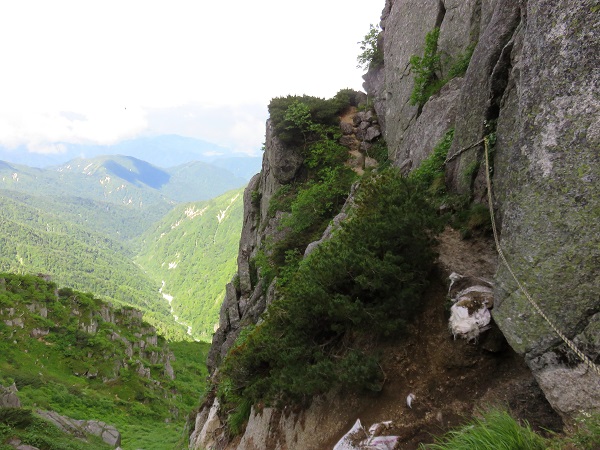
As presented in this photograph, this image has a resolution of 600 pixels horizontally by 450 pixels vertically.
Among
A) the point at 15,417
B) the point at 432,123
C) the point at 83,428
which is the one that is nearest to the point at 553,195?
the point at 432,123

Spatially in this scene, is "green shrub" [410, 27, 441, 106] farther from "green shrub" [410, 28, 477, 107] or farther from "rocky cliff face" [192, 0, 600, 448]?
"rocky cliff face" [192, 0, 600, 448]

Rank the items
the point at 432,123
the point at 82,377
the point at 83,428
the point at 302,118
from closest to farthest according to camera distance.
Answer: the point at 432,123
the point at 302,118
the point at 83,428
the point at 82,377

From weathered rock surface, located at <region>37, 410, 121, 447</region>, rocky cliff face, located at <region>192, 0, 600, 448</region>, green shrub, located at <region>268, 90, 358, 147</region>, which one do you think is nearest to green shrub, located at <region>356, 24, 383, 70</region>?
green shrub, located at <region>268, 90, 358, 147</region>

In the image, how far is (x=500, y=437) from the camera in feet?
11.3

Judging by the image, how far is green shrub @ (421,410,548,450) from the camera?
3.34 m

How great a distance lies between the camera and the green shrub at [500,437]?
3.34 m

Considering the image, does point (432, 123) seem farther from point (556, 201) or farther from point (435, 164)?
point (556, 201)

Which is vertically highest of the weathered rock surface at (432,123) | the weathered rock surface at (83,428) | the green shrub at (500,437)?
the weathered rock surface at (432,123)

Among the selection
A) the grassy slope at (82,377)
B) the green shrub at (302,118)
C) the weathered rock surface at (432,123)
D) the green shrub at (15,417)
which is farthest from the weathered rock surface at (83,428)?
the weathered rock surface at (432,123)

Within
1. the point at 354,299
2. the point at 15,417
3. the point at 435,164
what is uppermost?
the point at 435,164

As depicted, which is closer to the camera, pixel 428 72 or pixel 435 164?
pixel 435 164

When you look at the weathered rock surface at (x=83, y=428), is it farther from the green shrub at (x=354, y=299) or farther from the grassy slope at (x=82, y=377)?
the green shrub at (x=354, y=299)

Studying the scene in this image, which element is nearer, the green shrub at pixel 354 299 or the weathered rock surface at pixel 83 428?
the green shrub at pixel 354 299

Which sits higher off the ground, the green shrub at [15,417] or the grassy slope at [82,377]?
the green shrub at [15,417]
